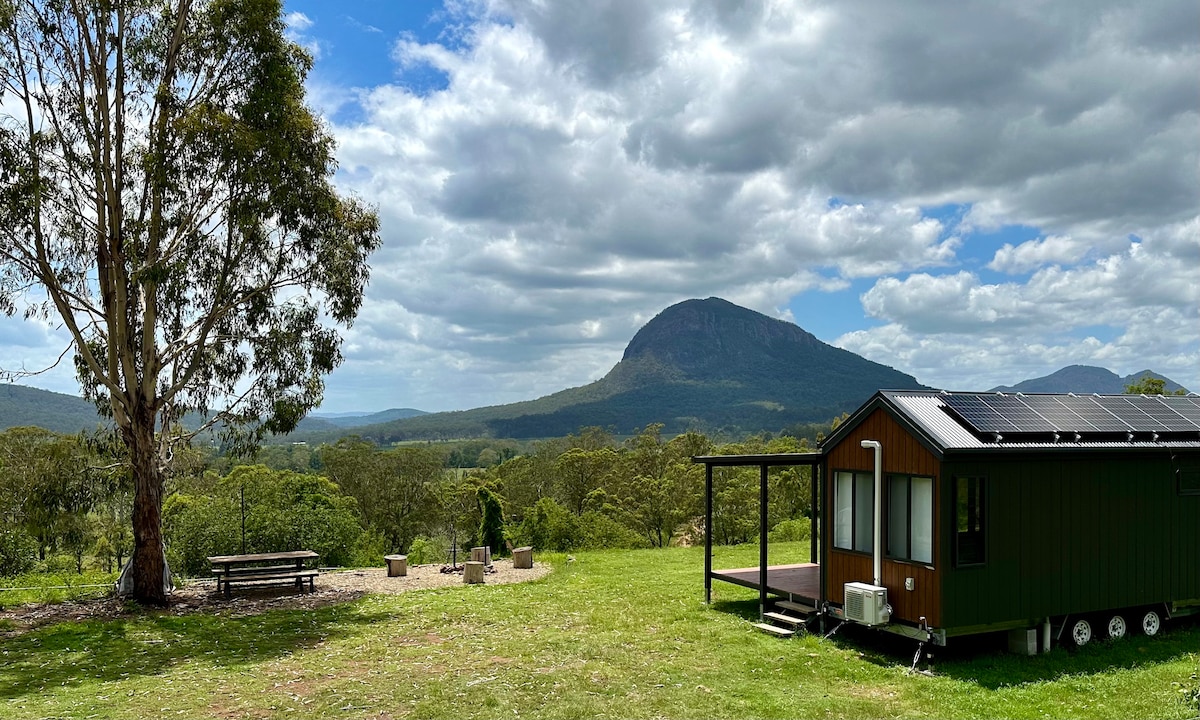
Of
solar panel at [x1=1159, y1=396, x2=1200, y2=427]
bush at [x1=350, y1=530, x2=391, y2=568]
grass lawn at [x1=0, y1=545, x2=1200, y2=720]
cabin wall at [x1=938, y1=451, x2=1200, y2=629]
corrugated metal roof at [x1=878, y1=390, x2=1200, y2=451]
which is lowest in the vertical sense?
bush at [x1=350, y1=530, x2=391, y2=568]

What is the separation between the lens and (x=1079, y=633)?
11383 mm

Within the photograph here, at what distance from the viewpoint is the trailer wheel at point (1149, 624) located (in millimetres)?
12016

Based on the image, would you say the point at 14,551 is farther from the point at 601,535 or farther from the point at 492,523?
the point at 601,535

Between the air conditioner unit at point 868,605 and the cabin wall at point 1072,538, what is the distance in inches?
35.7

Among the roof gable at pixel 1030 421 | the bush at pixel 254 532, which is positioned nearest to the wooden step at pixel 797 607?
the roof gable at pixel 1030 421

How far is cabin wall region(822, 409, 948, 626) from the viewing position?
1038 cm

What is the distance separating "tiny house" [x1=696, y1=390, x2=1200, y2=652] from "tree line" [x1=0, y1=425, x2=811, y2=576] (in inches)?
543

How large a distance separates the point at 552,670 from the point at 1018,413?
8.04 m

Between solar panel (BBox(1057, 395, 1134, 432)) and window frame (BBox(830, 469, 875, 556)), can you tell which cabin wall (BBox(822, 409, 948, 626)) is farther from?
solar panel (BBox(1057, 395, 1134, 432))

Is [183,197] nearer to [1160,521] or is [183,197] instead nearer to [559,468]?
[1160,521]

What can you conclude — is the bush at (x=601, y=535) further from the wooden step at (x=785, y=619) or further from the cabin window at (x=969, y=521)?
the cabin window at (x=969, y=521)

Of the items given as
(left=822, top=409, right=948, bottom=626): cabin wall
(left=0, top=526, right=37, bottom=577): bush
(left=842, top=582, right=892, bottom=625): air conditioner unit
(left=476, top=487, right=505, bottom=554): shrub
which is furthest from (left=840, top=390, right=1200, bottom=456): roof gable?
(left=0, top=526, right=37, bottom=577): bush

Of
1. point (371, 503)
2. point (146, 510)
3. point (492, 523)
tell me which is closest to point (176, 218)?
point (146, 510)

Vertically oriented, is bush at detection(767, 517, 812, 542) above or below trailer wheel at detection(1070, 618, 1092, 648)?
below
